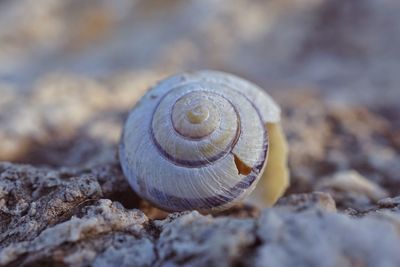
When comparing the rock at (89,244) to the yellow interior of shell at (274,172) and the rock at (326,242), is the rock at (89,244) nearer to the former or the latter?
the rock at (326,242)

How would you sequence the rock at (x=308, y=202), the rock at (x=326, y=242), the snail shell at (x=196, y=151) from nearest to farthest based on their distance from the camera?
the rock at (x=326, y=242)
the rock at (x=308, y=202)
the snail shell at (x=196, y=151)

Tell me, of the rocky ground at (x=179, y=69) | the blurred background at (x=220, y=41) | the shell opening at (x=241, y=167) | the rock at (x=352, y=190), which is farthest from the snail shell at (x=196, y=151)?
the blurred background at (x=220, y=41)

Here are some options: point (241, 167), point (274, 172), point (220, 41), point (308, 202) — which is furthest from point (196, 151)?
point (220, 41)

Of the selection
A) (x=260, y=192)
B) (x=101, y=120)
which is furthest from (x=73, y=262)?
(x=101, y=120)

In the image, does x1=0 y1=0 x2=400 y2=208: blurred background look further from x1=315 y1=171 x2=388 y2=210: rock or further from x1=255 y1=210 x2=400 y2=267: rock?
x1=255 y1=210 x2=400 y2=267: rock

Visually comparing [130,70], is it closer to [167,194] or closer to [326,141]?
[326,141]

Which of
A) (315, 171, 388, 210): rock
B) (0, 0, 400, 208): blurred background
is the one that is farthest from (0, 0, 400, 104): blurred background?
(315, 171, 388, 210): rock
